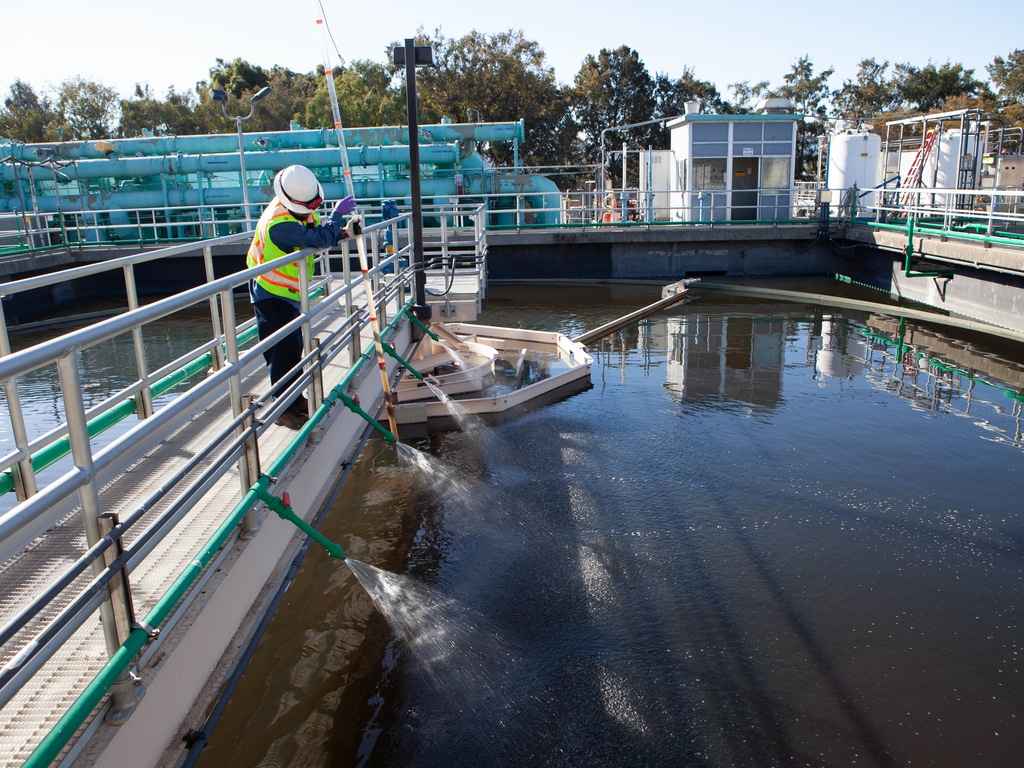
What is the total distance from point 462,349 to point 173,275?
38.7 ft

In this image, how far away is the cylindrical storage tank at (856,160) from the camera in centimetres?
2236

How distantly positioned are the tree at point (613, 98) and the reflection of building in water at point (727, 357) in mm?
31119

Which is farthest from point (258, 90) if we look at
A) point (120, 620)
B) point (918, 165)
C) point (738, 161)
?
point (120, 620)

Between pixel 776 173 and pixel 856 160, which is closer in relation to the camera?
pixel 776 173

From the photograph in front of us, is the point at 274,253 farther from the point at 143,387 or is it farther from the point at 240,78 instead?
the point at 240,78

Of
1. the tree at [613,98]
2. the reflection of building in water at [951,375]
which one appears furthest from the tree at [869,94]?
the reflection of building in water at [951,375]

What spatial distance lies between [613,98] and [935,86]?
20096 millimetres

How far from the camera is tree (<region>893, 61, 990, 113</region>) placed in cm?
4794

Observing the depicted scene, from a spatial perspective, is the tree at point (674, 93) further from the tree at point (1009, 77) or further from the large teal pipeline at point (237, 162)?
the large teal pipeline at point (237, 162)

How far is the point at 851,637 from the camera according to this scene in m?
5.10

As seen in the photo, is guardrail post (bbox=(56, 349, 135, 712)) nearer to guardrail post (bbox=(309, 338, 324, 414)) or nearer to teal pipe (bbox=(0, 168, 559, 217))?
guardrail post (bbox=(309, 338, 324, 414))

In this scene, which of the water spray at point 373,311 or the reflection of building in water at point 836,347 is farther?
the reflection of building in water at point 836,347

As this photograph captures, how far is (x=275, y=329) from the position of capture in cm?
560

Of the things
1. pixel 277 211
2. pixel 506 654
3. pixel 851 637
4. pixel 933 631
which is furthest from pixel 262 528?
pixel 933 631
